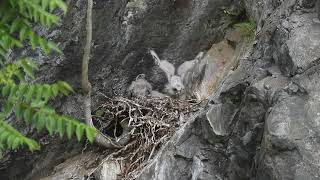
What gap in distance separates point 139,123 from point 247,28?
2034 millimetres

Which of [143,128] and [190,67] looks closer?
[143,128]

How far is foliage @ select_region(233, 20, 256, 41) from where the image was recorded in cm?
690

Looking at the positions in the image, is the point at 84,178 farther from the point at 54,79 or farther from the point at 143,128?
the point at 54,79

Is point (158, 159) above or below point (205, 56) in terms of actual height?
below

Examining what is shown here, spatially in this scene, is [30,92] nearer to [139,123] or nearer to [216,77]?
[139,123]

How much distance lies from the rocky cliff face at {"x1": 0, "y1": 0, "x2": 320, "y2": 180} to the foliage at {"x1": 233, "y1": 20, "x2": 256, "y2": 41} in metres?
0.11

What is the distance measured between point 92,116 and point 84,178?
3.32 ft

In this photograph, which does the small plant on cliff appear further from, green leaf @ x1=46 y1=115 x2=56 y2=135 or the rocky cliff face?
the rocky cliff face

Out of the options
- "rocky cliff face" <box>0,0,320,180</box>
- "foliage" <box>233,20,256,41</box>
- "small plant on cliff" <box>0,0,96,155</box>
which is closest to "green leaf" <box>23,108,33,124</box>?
"small plant on cliff" <box>0,0,96,155</box>

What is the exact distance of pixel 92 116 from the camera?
7.02m

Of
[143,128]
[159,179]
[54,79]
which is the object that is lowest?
[159,179]

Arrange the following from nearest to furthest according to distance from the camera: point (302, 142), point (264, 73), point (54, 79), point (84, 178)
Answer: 1. point (302, 142)
2. point (264, 73)
3. point (84, 178)
4. point (54, 79)

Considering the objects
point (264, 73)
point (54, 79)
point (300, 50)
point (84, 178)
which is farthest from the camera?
point (54, 79)

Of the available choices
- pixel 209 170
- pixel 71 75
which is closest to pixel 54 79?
pixel 71 75
